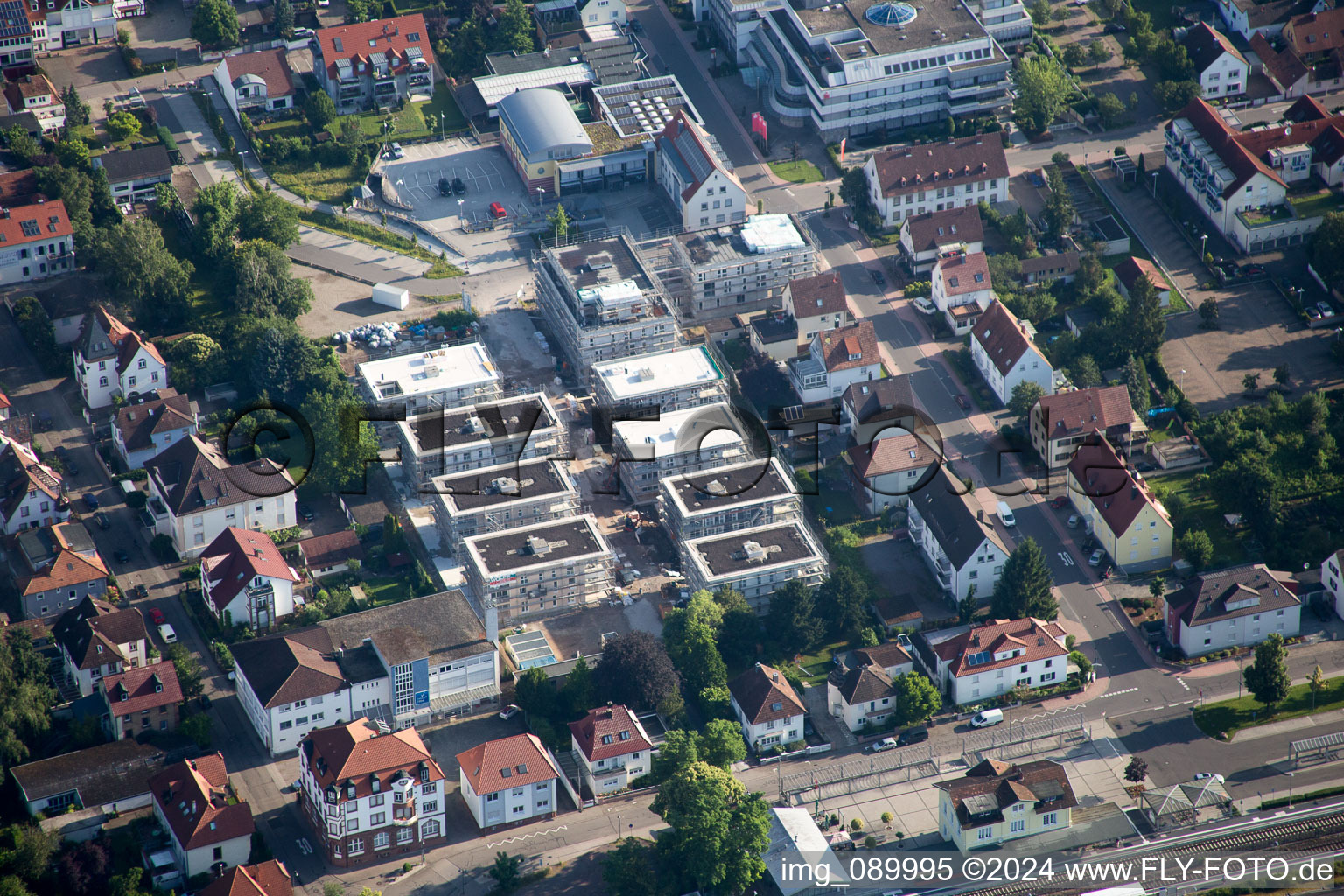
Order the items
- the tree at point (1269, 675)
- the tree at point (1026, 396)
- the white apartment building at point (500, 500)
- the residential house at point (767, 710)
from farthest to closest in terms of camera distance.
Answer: the tree at point (1026, 396), the white apartment building at point (500, 500), the tree at point (1269, 675), the residential house at point (767, 710)

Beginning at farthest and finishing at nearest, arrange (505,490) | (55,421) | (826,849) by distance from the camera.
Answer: (55,421), (505,490), (826,849)

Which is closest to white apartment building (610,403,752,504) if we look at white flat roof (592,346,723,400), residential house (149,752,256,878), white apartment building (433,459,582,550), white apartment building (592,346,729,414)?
white apartment building (592,346,729,414)

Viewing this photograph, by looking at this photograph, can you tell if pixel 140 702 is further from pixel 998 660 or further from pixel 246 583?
pixel 998 660

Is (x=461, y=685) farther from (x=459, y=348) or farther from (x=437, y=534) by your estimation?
(x=459, y=348)

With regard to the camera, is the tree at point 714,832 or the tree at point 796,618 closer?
the tree at point 714,832

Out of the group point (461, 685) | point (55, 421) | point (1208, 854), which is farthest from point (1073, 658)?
point (55, 421)

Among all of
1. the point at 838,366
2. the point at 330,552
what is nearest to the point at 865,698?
the point at 838,366

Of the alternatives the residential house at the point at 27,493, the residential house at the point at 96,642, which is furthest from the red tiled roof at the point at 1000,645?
the residential house at the point at 27,493

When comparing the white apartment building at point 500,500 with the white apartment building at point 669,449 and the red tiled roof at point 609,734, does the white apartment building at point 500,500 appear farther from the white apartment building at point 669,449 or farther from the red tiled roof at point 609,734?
the red tiled roof at point 609,734
